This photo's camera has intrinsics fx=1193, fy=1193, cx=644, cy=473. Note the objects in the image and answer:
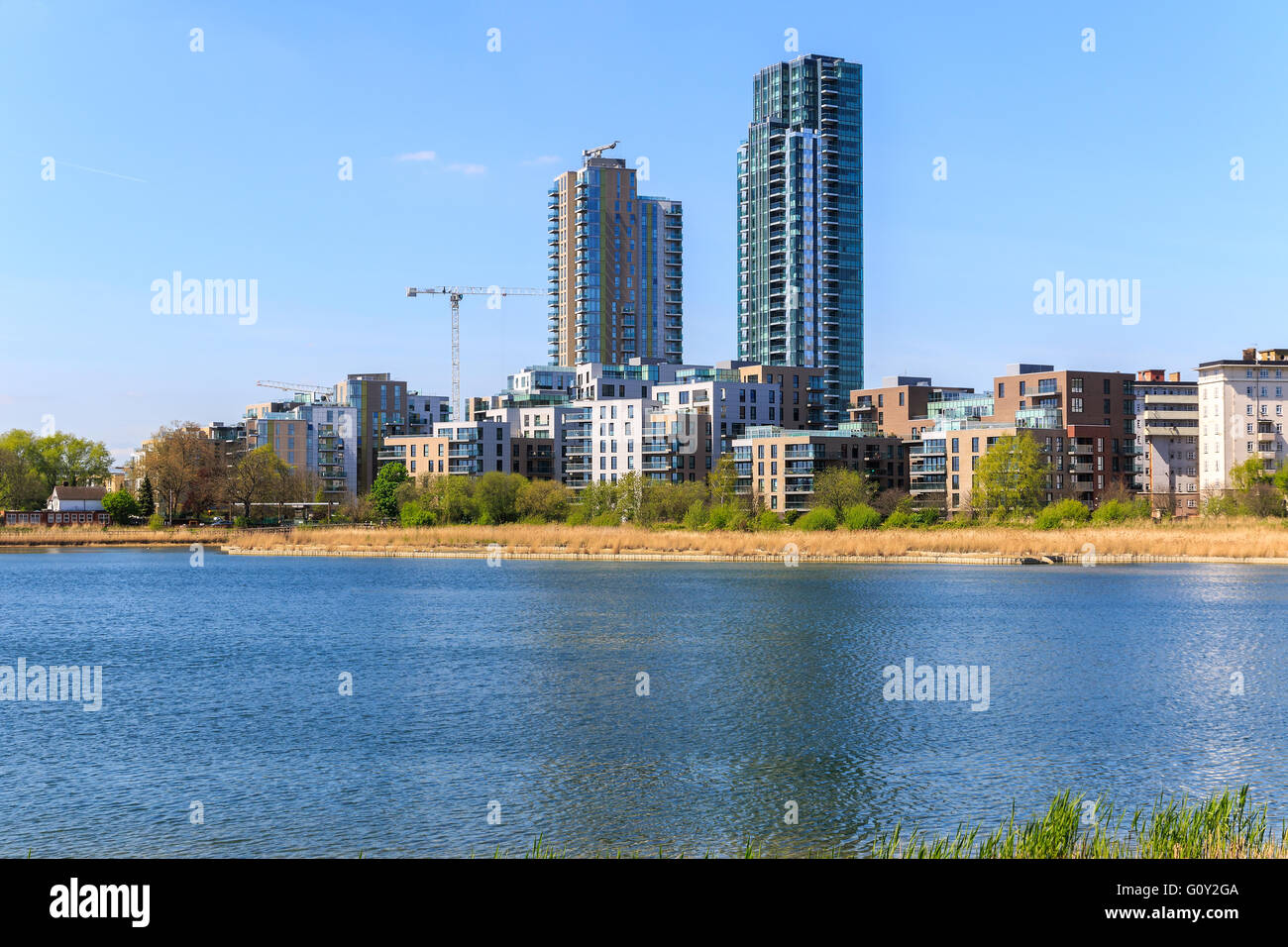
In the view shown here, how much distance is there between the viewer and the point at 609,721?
34.1 meters

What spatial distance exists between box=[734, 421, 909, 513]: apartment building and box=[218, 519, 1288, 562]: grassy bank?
3088 cm

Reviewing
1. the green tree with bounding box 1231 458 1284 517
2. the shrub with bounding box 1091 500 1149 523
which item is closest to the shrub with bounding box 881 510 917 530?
the shrub with bounding box 1091 500 1149 523

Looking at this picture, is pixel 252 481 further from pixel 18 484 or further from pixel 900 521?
pixel 900 521

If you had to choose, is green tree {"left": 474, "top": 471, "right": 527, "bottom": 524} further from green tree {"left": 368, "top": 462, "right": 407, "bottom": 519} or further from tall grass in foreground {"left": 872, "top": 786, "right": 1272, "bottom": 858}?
tall grass in foreground {"left": 872, "top": 786, "right": 1272, "bottom": 858}

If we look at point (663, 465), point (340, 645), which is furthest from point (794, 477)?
point (340, 645)

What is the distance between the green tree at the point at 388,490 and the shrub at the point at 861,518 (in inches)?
2561

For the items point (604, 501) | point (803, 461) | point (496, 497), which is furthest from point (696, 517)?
point (496, 497)

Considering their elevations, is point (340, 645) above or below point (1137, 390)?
below

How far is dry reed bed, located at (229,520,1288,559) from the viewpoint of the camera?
104 metres

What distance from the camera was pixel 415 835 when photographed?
22500 millimetres

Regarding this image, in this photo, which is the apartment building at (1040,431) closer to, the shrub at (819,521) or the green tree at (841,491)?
the green tree at (841,491)
